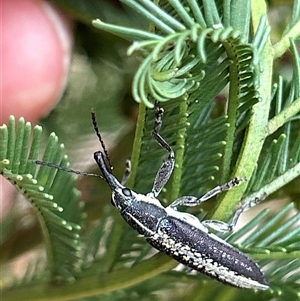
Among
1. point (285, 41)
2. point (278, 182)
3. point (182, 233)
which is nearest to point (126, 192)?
point (182, 233)

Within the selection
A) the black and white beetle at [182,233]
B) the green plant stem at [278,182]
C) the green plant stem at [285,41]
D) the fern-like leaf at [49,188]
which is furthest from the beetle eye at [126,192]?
the green plant stem at [285,41]

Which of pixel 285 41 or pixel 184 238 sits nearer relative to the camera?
pixel 285 41

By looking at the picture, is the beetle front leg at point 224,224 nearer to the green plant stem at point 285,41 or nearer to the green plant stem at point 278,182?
the green plant stem at point 278,182

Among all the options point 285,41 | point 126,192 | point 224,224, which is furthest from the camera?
point 126,192

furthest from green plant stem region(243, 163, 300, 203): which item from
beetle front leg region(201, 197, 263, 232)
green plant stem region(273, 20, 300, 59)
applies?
green plant stem region(273, 20, 300, 59)

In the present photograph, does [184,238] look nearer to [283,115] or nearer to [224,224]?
[224,224]

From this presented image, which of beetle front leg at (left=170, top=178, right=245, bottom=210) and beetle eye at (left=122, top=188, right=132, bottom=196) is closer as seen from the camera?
beetle front leg at (left=170, top=178, right=245, bottom=210)

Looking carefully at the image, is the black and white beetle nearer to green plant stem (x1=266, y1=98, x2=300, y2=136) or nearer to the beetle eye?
the beetle eye

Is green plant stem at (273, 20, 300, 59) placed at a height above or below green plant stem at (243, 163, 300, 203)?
above
